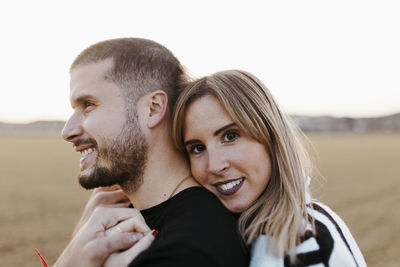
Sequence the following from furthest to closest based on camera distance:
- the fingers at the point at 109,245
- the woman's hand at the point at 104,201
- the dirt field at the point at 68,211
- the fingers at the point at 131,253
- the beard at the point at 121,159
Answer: the dirt field at the point at 68,211 → the woman's hand at the point at 104,201 → the beard at the point at 121,159 → the fingers at the point at 109,245 → the fingers at the point at 131,253

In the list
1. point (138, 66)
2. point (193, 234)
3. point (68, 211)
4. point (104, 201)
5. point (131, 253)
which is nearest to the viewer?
point (193, 234)

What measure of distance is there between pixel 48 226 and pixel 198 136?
8.17 metres

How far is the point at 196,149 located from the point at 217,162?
0.27 m

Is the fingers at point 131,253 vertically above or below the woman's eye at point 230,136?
below

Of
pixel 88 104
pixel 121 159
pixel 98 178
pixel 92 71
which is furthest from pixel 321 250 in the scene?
pixel 92 71

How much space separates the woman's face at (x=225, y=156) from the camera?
8.02 ft

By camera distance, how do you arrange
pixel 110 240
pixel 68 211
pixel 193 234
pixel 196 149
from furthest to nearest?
pixel 68 211 → pixel 196 149 → pixel 110 240 → pixel 193 234

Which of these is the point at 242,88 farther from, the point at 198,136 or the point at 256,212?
the point at 256,212

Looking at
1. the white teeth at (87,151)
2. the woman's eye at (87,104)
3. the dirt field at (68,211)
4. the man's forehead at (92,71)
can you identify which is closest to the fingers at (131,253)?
the white teeth at (87,151)

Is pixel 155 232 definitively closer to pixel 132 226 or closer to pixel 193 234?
pixel 132 226

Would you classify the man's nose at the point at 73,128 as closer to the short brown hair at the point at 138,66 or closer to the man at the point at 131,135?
the man at the point at 131,135

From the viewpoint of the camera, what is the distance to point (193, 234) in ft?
6.56

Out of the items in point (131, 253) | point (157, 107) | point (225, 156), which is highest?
point (157, 107)

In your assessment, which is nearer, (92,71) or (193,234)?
(193,234)
